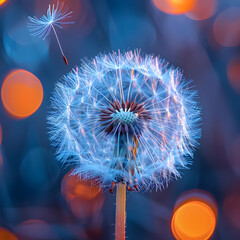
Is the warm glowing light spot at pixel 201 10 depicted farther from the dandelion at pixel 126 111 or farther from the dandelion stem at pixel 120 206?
the dandelion stem at pixel 120 206

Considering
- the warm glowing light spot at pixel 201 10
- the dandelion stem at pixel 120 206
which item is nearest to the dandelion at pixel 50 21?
the dandelion stem at pixel 120 206

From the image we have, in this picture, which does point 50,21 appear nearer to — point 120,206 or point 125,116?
point 125,116

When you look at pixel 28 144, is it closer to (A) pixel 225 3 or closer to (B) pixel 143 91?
(B) pixel 143 91

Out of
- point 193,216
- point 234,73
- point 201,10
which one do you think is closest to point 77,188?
point 193,216

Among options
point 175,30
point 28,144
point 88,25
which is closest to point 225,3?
point 175,30

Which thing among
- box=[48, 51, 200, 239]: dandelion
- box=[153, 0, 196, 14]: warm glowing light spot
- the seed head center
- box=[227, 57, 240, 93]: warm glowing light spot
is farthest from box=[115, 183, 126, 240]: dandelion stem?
box=[153, 0, 196, 14]: warm glowing light spot

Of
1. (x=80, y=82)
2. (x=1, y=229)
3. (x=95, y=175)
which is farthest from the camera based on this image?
(x=1, y=229)

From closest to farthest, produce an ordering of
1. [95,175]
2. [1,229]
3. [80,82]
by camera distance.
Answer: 1. [95,175]
2. [80,82]
3. [1,229]
